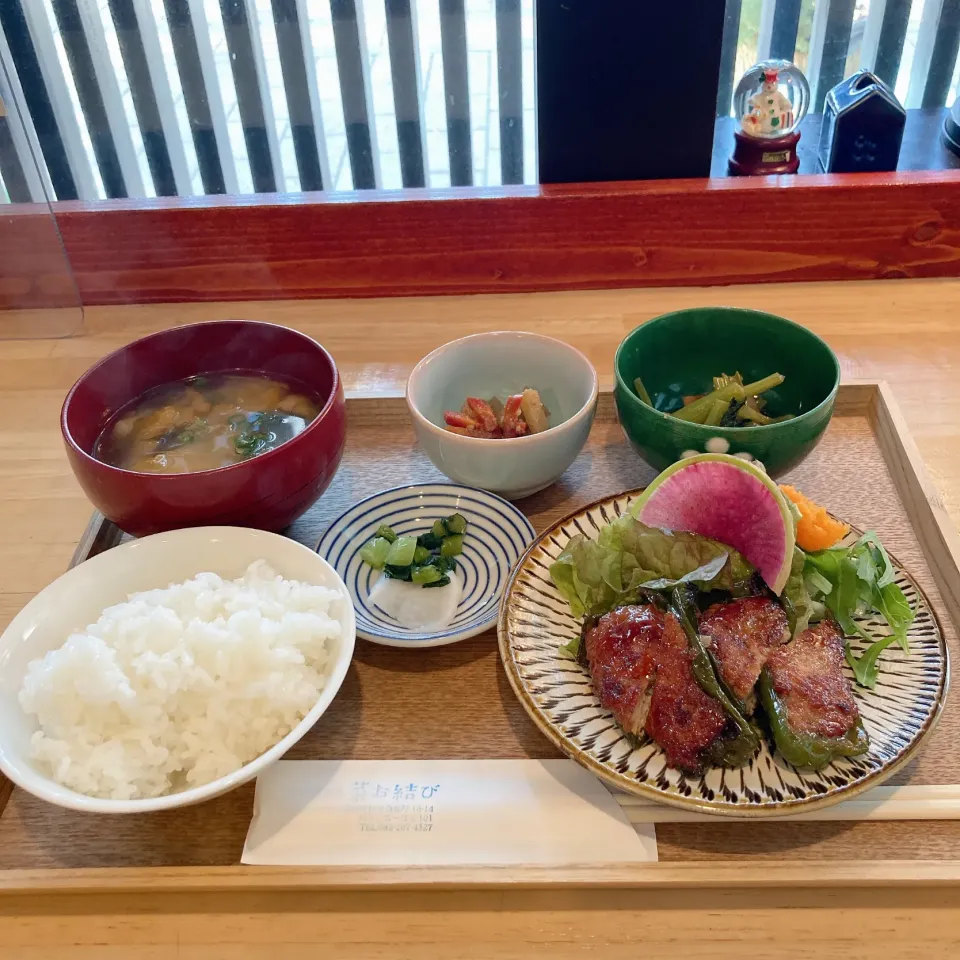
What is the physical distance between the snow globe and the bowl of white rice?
1.52 m

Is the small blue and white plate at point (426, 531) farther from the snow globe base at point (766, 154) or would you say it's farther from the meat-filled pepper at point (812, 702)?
the snow globe base at point (766, 154)

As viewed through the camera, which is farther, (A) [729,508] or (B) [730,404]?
(B) [730,404]

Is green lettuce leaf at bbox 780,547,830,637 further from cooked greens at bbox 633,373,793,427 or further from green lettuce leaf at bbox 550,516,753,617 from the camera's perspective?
cooked greens at bbox 633,373,793,427

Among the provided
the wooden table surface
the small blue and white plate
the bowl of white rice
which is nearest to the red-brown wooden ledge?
the wooden table surface

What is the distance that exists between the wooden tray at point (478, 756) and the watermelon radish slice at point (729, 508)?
259 mm

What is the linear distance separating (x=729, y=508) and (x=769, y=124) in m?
1.25

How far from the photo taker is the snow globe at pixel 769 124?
6.55 feet

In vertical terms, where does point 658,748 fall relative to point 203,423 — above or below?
below

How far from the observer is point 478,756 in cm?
107

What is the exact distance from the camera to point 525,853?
0.95 meters

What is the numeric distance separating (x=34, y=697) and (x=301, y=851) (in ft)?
1.16

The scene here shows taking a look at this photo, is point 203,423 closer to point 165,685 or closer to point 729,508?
point 165,685

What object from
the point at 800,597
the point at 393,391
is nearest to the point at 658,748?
the point at 800,597

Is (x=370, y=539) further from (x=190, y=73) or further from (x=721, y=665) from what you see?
(x=190, y=73)
